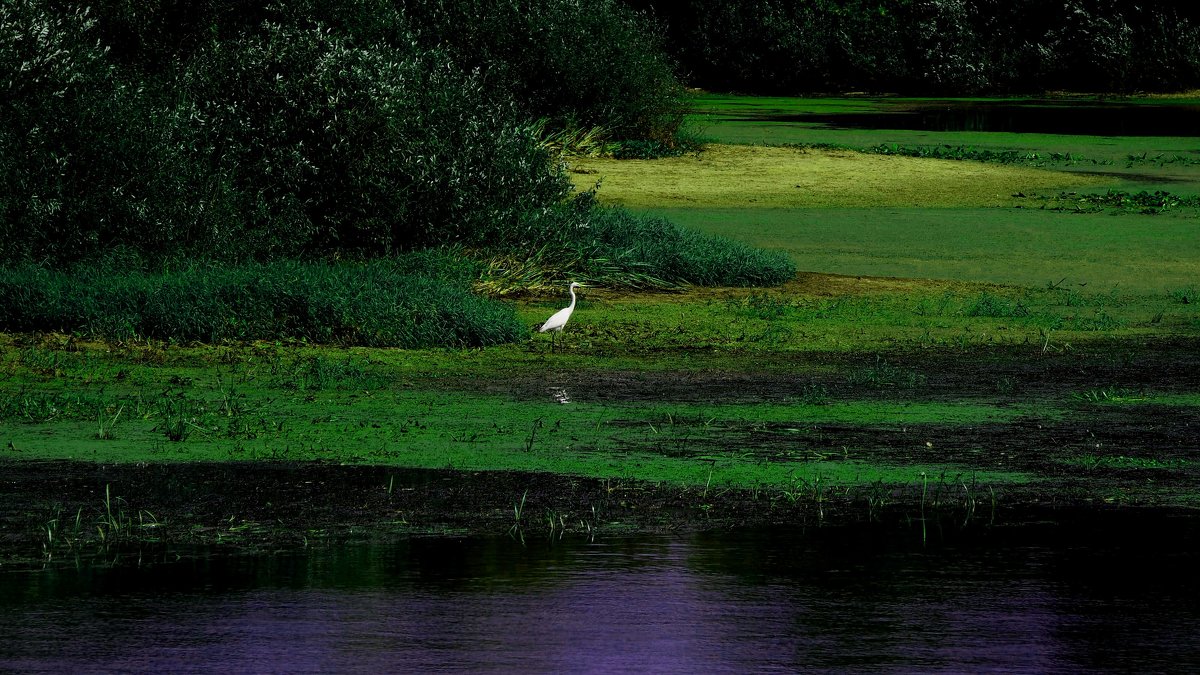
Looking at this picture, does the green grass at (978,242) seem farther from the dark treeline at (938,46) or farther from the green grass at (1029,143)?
the dark treeline at (938,46)

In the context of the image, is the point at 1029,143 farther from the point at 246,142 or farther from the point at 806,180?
the point at 246,142

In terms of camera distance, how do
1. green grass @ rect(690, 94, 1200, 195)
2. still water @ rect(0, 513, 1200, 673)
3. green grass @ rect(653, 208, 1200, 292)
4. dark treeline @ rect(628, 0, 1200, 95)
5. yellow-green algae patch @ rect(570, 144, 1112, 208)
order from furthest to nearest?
1. dark treeline @ rect(628, 0, 1200, 95)
2. green grass @ rect(690, 94, 1200, 195)
3. yellow-green algae patch @ rect(570, 144, 1112, 208)
4. green grass @ rect(653, 208, 1200, 292)
5. still water @ rect(0, 513, 1200, 673)

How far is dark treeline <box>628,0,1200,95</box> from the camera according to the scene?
45781mm

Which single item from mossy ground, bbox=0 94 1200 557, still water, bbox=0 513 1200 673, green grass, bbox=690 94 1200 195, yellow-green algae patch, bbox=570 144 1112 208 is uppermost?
still water, bbox=0 513 1200 673

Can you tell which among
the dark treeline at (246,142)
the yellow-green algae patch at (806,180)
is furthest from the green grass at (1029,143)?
the dark treeline at (246,142)

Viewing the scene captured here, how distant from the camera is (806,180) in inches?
979

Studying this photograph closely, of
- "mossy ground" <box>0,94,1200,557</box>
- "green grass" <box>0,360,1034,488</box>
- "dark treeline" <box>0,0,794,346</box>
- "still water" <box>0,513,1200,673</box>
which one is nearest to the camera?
"still water" <box>0,513,1200,673</box>

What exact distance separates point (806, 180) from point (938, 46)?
78.7ft

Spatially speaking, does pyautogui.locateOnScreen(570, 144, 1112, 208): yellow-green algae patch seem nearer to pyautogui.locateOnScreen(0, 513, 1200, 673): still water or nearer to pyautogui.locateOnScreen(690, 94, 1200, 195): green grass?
pyautogui.locateOnScreen(690, 94, 1200, 195): green grass

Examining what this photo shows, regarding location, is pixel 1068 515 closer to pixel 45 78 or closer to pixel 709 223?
pixel 45 78

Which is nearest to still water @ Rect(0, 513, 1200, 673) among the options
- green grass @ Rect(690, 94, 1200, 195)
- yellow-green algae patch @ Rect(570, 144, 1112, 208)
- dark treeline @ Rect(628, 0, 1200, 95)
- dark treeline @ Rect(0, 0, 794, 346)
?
dark treeline @ Rect(0, 0, 794, 346)

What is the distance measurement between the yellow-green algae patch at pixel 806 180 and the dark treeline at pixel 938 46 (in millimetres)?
20042

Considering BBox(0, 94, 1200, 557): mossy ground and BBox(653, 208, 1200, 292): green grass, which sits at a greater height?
BBox(0, 94, 1200, 557): mossy ground

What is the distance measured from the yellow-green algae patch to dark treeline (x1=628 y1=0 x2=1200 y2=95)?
2004cm
